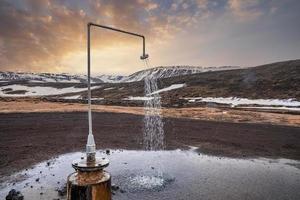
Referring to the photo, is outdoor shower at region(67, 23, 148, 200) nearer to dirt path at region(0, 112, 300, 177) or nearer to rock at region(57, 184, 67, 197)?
rock at region(57, 184, 67, 197)

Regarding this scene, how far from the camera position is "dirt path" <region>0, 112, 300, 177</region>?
50.8ft

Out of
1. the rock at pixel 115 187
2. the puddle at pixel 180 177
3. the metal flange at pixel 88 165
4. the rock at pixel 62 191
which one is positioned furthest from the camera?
the rock at pixel 115 187

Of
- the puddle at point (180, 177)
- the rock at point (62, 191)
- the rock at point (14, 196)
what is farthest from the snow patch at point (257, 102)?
the rock at point (14, 196)

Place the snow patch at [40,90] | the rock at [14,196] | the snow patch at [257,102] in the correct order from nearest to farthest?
the rock at [14,196], the snow patch at [257,102], the snow patch at [40,90]

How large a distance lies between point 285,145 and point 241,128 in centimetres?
718

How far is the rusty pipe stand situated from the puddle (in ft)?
19.0

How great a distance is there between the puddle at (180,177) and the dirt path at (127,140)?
159 centimetres

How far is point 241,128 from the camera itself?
26.1 meters

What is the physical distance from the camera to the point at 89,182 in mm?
3951

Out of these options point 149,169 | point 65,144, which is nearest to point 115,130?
point 65,144

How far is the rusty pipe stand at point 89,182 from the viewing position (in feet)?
12.8

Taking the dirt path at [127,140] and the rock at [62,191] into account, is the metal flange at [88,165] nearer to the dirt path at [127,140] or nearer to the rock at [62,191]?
the rock at [62,191]

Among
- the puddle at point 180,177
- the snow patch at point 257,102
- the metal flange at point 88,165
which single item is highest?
the snow patch at point 257,102

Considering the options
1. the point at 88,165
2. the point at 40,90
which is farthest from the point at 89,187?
the point at 40,90
